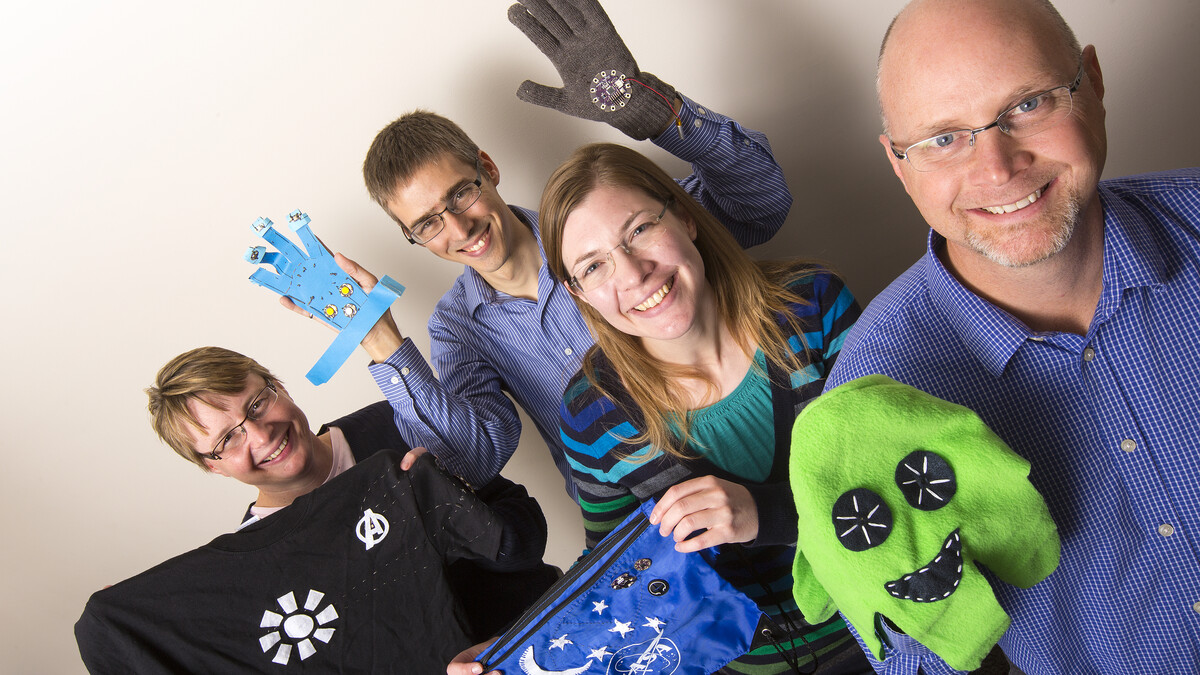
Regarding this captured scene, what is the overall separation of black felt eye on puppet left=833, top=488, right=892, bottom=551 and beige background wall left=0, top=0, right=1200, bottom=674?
152 centimetres

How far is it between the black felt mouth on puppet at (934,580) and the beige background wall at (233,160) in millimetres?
1574

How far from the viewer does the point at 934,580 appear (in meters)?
1.04

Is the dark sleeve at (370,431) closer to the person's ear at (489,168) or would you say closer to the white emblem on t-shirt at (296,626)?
the white emblem on t-shirt at (296,626)

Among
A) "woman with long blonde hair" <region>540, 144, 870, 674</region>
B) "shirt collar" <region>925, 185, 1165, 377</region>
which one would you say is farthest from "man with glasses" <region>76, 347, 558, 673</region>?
"shirt collar" <region>925, 185, 1165, 377</region>

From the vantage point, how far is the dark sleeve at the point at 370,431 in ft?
6.62

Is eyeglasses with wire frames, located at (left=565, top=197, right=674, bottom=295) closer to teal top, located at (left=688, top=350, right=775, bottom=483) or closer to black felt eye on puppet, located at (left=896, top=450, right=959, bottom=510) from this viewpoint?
teal top, located at (left=688, top=350, right=775, bottom=483)

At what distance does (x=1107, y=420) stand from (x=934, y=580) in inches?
16.2

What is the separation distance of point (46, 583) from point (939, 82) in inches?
102

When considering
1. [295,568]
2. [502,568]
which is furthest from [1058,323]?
[295,568]

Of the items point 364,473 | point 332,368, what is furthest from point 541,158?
point 364,473

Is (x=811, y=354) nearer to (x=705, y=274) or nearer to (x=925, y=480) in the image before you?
(x=705, y=274)

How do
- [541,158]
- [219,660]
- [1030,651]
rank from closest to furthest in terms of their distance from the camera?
1. [1030,651]
2. [219,660]
3. [541,158]

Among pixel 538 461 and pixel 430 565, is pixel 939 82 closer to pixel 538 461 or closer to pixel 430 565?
pixel 430 565

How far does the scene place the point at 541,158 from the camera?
7.64 feet
